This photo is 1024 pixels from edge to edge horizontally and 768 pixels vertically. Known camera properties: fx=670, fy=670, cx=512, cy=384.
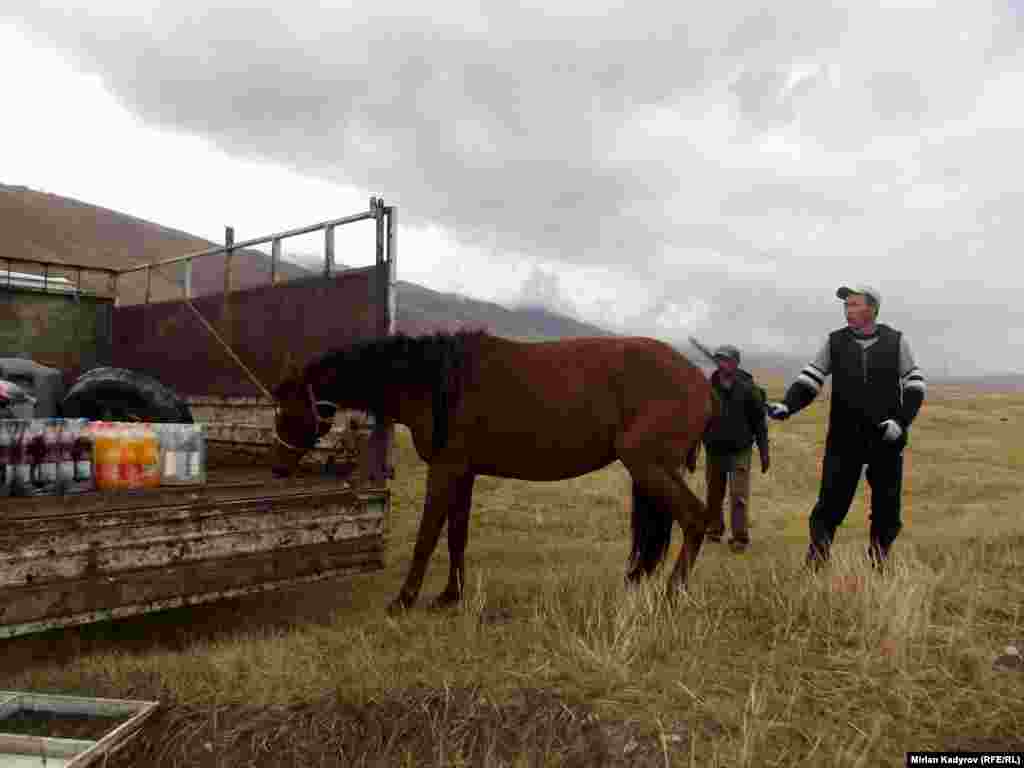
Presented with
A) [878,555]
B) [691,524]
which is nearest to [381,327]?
[691,524]

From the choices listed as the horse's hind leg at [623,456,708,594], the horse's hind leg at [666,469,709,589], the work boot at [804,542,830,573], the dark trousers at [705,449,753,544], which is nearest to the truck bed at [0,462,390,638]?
the horse's hind leg at [623,456,708,594]

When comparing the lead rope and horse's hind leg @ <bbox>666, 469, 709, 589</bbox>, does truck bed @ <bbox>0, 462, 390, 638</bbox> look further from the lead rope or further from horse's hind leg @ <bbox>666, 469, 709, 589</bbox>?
horse's hind leg @ <bbox>666, 469, 709, 589</bbox>

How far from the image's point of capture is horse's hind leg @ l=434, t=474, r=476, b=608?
4355mm

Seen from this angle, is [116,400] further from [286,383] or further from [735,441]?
[735,441]

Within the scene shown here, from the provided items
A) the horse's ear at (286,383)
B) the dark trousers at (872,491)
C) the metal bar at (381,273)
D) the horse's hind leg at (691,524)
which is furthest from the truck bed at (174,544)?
the dark trousers at (872,491)

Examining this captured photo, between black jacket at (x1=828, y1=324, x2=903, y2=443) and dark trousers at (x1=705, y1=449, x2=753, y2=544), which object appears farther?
dark trousers at (x1=705, y1=449, x2=753, y2=544)

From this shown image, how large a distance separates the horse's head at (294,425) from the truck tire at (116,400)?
1.34 metres

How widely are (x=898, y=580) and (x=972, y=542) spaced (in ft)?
9.39

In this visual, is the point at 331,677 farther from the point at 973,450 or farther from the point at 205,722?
the point at 973,450

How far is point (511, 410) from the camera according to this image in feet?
14.2

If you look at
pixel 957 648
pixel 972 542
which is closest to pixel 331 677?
pixel 957 648

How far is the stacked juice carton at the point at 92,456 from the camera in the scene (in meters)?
3.37

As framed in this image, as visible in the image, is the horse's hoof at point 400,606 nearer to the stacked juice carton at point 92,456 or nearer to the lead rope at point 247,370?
the lead rope at point 247,370

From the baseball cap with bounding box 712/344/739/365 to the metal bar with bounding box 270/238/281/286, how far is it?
440 cm
